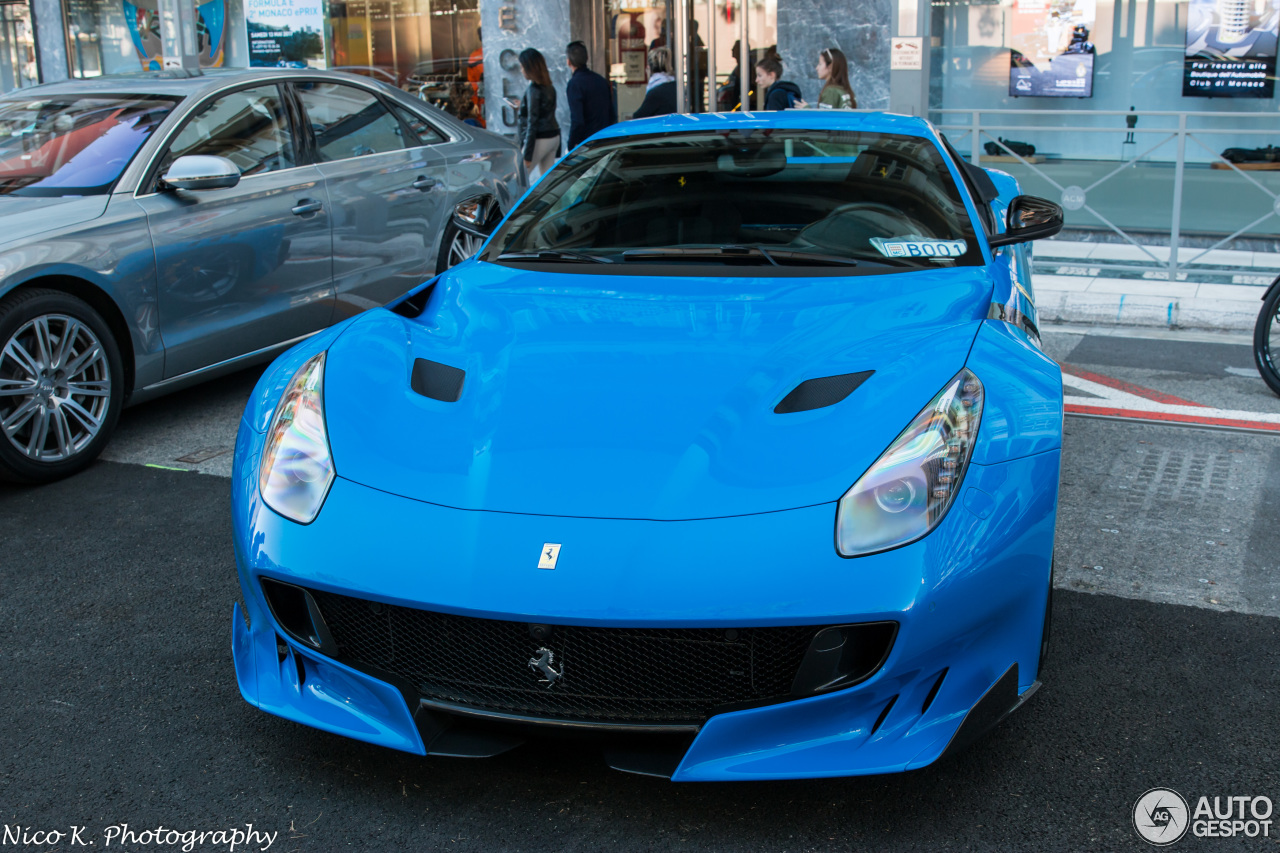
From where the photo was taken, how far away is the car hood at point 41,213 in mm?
4445

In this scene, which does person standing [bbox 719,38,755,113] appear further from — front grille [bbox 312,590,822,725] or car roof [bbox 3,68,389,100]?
front grille [bbox 312,590,822,725]

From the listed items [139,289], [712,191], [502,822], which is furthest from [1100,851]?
[139,289]

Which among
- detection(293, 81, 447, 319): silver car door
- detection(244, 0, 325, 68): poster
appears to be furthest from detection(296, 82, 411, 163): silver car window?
detection(244, 0, 325, 68): poster

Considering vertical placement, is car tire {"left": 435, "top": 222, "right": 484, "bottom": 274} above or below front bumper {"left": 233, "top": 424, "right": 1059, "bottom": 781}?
above

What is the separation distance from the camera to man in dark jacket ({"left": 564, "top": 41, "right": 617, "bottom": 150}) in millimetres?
10594

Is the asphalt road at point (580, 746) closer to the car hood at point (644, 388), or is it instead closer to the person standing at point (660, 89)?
the car hood at point (644, 388)

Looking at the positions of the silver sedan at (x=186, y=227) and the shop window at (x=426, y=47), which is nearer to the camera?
the silver sedan at (x=186, y=227)

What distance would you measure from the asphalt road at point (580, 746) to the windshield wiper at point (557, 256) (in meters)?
1.31

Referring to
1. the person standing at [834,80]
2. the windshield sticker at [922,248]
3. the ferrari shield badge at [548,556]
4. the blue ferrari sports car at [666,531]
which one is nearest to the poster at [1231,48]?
the person standing at [834,80]

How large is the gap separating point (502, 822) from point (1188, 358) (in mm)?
5399

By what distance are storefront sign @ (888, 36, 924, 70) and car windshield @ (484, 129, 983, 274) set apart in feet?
19.6

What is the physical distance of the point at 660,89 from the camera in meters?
10.6

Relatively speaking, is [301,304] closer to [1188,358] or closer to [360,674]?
[360,674]

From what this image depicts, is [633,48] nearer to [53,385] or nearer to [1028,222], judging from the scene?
[53,385]
